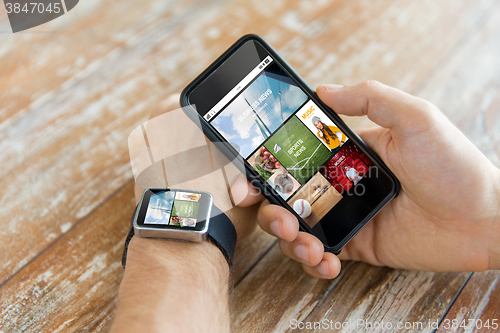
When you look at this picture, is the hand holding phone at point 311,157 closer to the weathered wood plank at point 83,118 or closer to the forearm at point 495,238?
the forearm at point 495,238

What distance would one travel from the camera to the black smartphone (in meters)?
0.61

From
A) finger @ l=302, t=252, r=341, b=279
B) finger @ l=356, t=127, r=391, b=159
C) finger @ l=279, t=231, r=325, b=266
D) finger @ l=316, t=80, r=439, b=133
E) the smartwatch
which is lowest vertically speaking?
finger @ l=302, t=252, r=341, b=279

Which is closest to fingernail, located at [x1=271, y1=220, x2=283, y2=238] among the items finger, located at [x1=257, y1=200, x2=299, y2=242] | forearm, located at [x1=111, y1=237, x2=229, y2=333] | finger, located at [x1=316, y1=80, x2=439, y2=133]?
finger, located at [x1=257, y1=200, x2=299, y2=242]

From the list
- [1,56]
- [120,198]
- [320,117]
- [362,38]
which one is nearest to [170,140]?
[120,198]

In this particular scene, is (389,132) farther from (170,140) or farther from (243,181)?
(170,140)

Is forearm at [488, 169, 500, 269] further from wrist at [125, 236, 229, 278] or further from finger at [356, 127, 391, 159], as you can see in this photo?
wrist at [125, 236, 229, 278]

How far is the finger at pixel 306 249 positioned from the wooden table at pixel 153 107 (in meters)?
0.07

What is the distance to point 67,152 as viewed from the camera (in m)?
0.70

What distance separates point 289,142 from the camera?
62cm

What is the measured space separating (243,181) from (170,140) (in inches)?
7.1

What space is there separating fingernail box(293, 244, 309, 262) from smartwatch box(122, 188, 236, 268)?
0.39 feet

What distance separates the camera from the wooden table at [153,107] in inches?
24.5

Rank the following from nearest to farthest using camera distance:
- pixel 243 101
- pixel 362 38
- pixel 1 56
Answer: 1. pixel 243 101
2. pixel 1 56
3. pixel 362 38

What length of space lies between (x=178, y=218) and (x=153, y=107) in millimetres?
315
